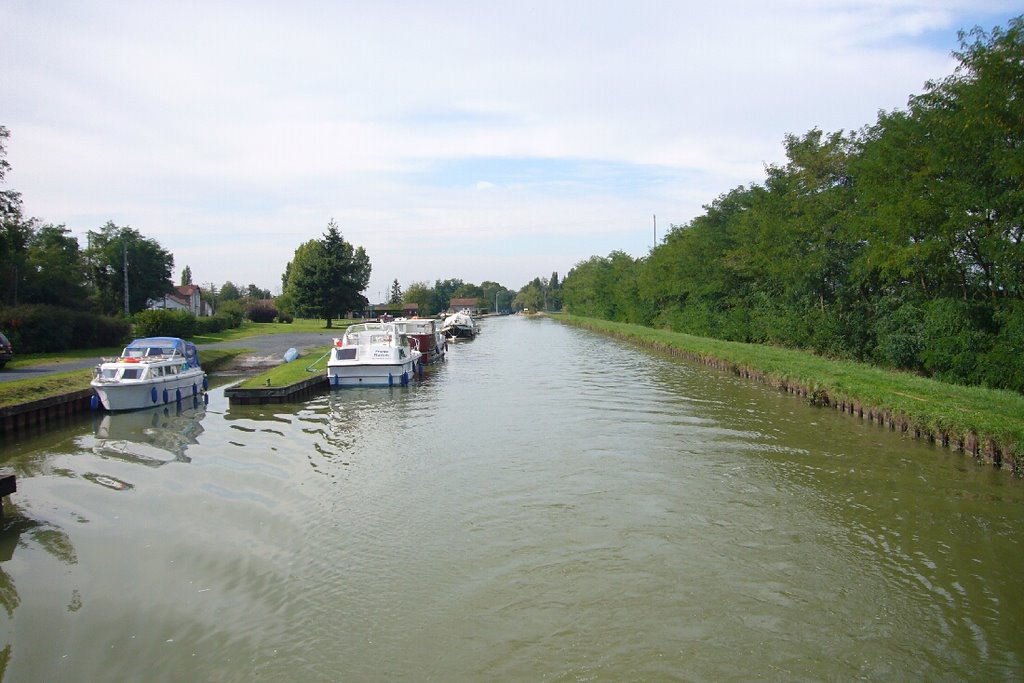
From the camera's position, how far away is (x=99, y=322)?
1287 inches

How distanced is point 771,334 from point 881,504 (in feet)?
76.5

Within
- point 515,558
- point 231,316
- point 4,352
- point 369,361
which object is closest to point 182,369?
point 369,361

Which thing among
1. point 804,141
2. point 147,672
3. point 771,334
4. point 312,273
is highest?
point 804,141

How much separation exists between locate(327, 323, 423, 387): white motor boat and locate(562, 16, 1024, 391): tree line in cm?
1638

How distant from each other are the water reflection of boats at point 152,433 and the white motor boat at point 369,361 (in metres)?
4.99

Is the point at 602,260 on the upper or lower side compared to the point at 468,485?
upper

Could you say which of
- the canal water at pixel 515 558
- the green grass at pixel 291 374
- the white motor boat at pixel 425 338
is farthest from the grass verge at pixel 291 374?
the canal water at pixel 515 558

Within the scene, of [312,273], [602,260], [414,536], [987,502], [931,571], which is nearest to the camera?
[931,571]

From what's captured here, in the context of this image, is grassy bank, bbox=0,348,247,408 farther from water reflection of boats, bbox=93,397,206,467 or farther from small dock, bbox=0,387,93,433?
water reflection of boats, bbox=93,397,206,467

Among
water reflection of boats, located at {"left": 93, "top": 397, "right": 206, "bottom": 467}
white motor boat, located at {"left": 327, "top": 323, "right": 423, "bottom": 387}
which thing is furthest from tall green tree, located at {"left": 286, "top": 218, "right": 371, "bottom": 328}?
water reflection of boats, located at {"left": 93, "top": 397, "right": 206, "bottom": 467}

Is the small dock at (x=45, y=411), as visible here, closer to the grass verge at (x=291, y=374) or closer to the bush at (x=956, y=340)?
the grass verge at (x=291, y=374)

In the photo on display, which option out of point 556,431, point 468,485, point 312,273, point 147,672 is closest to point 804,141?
point 556,431

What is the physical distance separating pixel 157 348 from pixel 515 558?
62.3 ft

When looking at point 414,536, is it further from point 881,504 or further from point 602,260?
point 602,260
